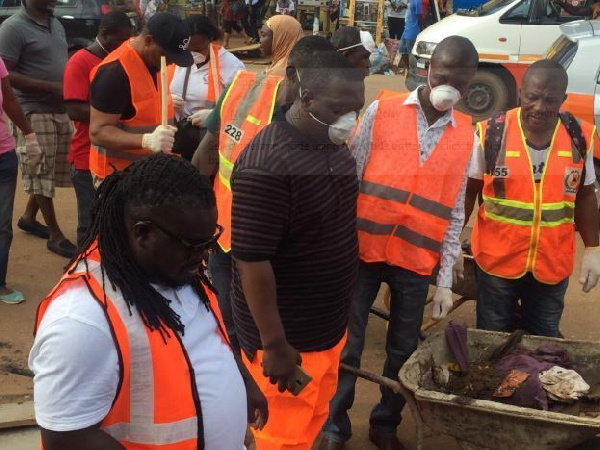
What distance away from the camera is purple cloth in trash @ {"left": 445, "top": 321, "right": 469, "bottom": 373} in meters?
3.48

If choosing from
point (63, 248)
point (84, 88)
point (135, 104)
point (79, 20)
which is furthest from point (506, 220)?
point (79, 20)

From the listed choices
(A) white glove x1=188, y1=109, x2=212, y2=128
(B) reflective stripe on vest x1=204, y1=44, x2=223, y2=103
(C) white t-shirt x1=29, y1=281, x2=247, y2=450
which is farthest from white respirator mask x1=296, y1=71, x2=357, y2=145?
(B) reflective stripe on vest x1=204, y1=44, x2=223, y2=103

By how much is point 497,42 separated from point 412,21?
0.46m

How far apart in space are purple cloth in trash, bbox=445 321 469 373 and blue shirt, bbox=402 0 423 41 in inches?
50.5

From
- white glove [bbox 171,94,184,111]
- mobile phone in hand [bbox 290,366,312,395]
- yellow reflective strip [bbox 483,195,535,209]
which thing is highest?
white glove [bbox 171,94,184,111]

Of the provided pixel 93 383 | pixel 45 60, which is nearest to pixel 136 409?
pixel 93 383

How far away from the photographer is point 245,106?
3.14m

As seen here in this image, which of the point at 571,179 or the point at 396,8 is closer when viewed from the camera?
the point at 396,8

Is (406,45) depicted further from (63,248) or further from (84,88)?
→ (63,248)

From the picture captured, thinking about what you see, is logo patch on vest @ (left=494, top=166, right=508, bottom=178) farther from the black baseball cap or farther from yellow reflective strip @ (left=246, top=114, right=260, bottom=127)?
the black baseball cap

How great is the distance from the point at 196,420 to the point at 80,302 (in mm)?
389

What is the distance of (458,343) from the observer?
3.52m

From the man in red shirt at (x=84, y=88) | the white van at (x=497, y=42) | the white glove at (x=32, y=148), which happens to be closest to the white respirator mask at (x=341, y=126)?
the white van at (x=497, y=42)

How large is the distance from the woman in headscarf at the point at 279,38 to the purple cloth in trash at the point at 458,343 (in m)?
1.38
